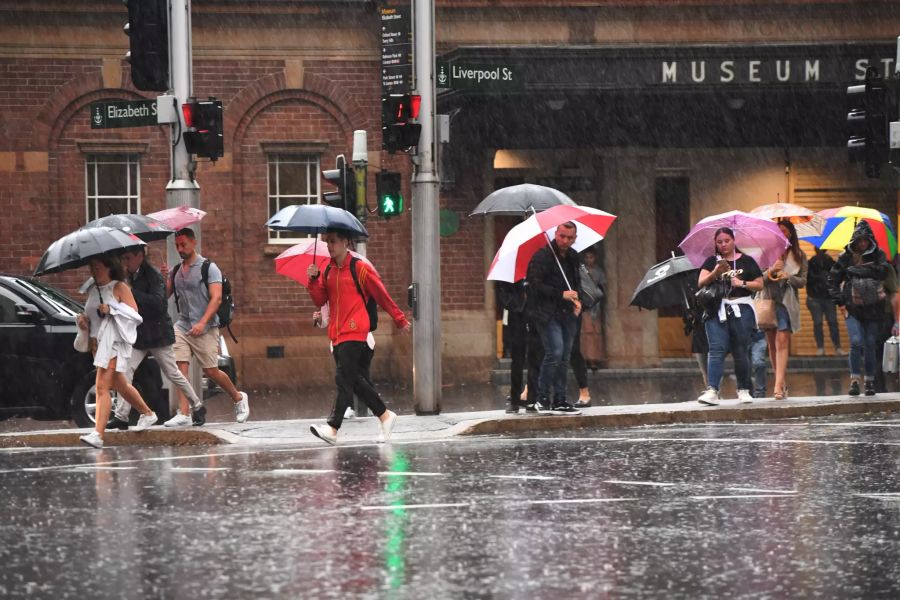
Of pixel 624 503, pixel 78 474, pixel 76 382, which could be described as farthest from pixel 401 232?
pixel 624 503

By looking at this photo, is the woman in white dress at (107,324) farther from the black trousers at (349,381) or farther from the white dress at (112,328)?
the black trousers at (349,381)

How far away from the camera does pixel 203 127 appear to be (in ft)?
50.2

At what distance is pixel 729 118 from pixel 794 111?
1031mm

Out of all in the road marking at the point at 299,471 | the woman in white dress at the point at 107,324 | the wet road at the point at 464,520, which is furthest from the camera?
the woman in white dress at the point at 107,324

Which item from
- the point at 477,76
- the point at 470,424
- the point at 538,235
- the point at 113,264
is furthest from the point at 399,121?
the point at 113,264

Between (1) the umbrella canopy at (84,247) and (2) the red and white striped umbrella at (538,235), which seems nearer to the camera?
(1) the umbrella canopy at (84,247)

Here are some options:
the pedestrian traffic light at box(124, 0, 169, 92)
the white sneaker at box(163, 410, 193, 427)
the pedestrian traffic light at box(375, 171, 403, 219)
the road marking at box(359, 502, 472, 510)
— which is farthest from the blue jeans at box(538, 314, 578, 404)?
the road marking at box(359, 502, 472, 510)

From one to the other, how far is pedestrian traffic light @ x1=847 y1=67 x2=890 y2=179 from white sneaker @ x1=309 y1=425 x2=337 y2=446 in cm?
691

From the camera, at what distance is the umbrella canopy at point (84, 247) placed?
1300 centimetres

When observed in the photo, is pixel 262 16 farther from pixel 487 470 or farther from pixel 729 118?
pixel 487 470

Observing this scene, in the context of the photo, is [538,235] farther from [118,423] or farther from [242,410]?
[118,423]

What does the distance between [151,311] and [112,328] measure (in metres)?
0.87

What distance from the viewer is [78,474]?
37.5 ft

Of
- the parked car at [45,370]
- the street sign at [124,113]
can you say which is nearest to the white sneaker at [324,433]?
the parked car at [45,370]
